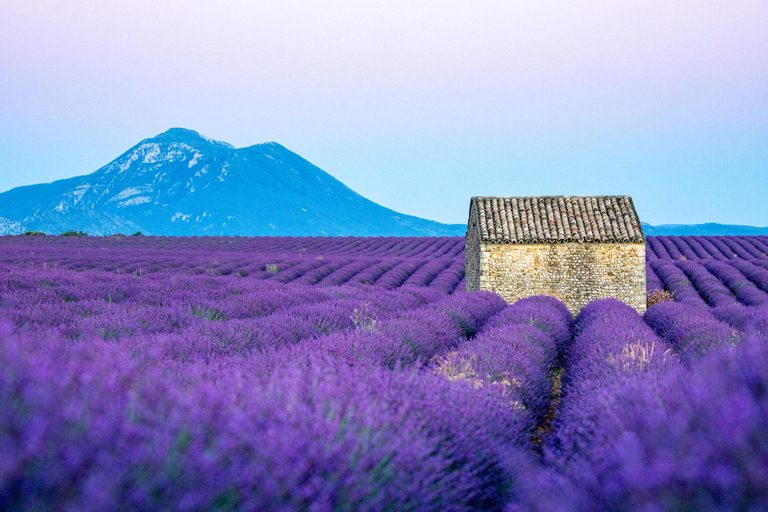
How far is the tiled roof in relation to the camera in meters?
15.7

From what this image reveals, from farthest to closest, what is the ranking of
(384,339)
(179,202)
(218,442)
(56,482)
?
(179,202), (384,339), (218,442), (56,482)

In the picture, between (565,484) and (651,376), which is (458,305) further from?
(565,484)

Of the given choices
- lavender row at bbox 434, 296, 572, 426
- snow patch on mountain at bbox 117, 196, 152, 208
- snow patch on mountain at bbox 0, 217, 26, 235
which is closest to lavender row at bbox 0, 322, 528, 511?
lavender row at bbox 434, 296, 572, 426

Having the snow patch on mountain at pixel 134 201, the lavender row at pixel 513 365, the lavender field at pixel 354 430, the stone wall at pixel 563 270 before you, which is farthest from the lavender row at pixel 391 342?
the snow patch on mountain at pixel 134 201

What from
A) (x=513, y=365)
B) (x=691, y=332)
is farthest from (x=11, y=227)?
(x=513, y=365)

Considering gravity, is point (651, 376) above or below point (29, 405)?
below

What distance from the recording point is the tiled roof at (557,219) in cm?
1570

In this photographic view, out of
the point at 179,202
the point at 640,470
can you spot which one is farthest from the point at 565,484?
the point at 179,202

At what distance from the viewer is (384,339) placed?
203 inches

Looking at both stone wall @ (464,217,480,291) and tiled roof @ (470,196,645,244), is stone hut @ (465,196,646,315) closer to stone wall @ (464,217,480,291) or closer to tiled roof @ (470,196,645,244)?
tiled roof @ (470,196,645,244)

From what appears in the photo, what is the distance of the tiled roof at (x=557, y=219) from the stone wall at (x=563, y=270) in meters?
0.23

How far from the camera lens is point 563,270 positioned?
15625 mm

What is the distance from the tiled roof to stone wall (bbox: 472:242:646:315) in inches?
9.1

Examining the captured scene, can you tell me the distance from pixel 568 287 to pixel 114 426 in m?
15.3
